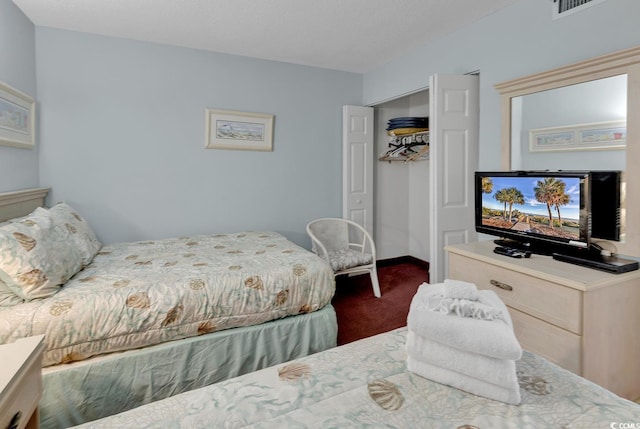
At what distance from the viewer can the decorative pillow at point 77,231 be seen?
7.43 feet

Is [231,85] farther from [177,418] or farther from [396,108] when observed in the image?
[177,418]

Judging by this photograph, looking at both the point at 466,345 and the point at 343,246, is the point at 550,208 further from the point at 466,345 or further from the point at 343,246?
the point at 343,246

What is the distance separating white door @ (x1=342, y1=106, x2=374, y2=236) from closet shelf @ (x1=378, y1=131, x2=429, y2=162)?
0.26m

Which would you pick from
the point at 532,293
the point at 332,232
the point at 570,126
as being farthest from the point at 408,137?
the point at 532,293

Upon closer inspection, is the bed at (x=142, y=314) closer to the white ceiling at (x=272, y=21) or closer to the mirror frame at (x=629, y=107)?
the white ceiling at (x=272, y=21)

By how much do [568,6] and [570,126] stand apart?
766 mm

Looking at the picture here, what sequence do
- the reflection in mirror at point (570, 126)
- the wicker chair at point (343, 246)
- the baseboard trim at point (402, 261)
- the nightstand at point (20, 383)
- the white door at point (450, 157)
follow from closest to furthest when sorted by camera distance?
the nightstand at point (20, 383) < the reflection in mirror at point (570, 126) < the white door at point (450, 157) < the wicker chair at point (343, 246) < the baseboard trim at point (402, 261)

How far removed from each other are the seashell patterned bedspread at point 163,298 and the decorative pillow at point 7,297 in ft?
0.13

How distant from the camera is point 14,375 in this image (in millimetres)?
967

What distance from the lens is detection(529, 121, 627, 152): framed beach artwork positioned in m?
1.89

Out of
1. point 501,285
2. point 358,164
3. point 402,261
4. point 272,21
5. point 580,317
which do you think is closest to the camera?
point 580,317

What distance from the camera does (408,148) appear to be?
13.0ft

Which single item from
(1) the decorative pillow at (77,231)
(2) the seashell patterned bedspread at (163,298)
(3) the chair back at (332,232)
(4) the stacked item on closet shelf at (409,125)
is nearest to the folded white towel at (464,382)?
(2) the seashell patterned bedspread at (163,298)

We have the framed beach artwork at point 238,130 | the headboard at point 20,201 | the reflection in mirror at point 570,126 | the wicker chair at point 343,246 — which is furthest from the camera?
the framed beach artwork at point 238,130
